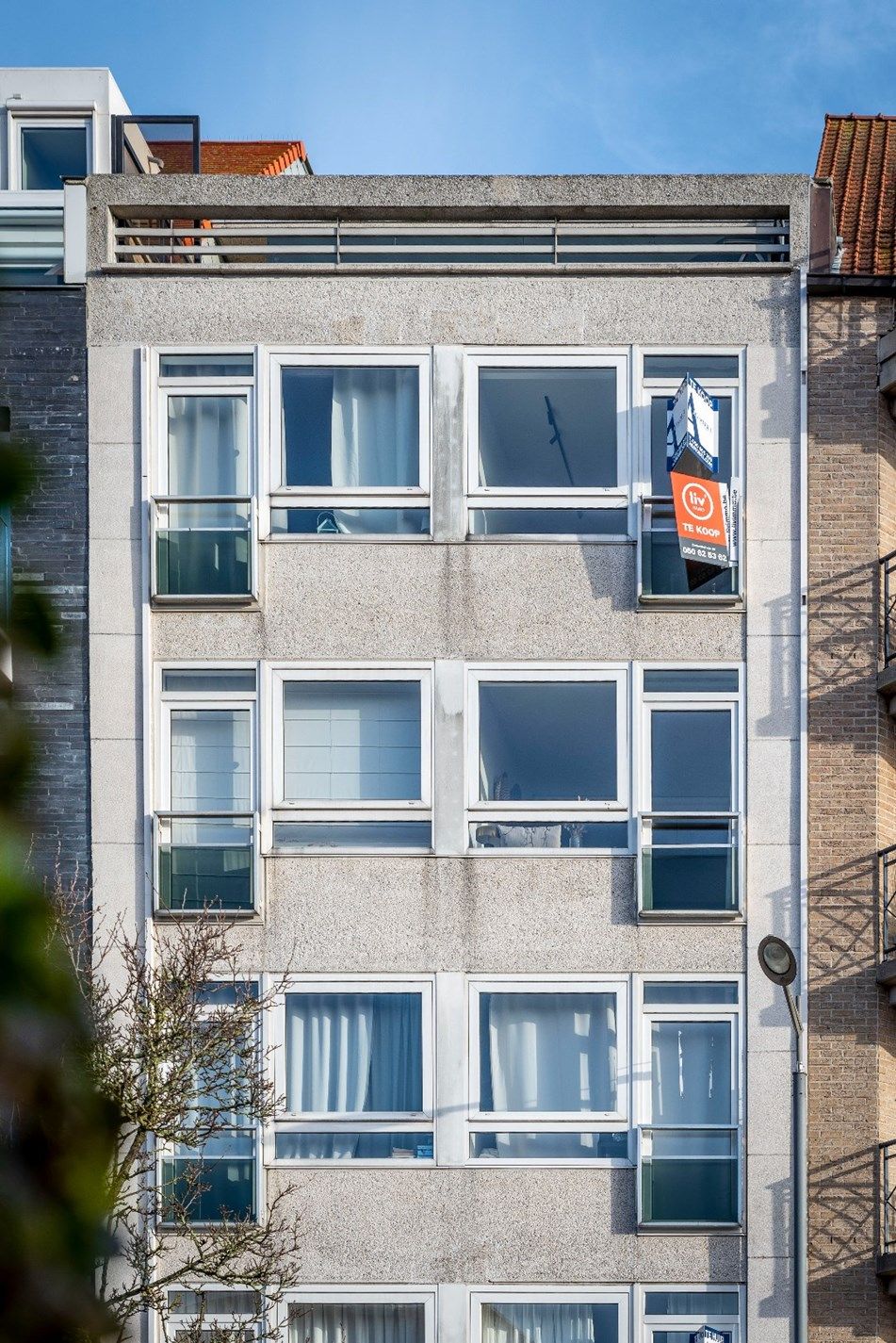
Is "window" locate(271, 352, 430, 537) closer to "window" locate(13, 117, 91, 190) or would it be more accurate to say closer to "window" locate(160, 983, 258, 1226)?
"window" locate(160, 983, 258, 1226)

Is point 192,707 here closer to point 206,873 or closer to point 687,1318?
point 206,873

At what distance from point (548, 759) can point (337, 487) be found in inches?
118

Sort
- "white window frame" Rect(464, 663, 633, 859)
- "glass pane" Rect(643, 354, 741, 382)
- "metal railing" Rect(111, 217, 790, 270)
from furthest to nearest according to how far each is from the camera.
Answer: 1. "metal railing" Rect(111, 217, 790, 270)
2. "glass pane" Rect(643, 354, 741, 382)
3. "white window frame" Rect(464, 663, 633, 859)

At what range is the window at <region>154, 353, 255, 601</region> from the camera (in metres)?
15.9

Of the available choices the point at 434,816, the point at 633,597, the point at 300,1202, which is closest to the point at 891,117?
the point at 633,597

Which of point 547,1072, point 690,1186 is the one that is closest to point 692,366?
point 547,1072

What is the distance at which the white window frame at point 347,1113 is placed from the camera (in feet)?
49.8

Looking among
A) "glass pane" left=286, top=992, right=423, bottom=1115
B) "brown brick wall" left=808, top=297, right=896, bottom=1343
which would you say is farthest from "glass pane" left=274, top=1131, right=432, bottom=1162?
"brown brick wall" left=808, top=297, right=896, bottom=1343

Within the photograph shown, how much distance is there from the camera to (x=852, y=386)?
53.2 ft

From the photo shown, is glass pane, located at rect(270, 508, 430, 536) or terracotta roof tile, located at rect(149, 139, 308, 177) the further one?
terracotta roof tile, located at rect(149, 139, 308, 177)

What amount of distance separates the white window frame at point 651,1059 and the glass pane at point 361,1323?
6.69 ft

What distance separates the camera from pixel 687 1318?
1507 cm

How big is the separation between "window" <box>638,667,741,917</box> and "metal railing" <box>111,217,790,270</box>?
384 cm

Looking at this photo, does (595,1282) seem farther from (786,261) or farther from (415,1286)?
(786,261)
